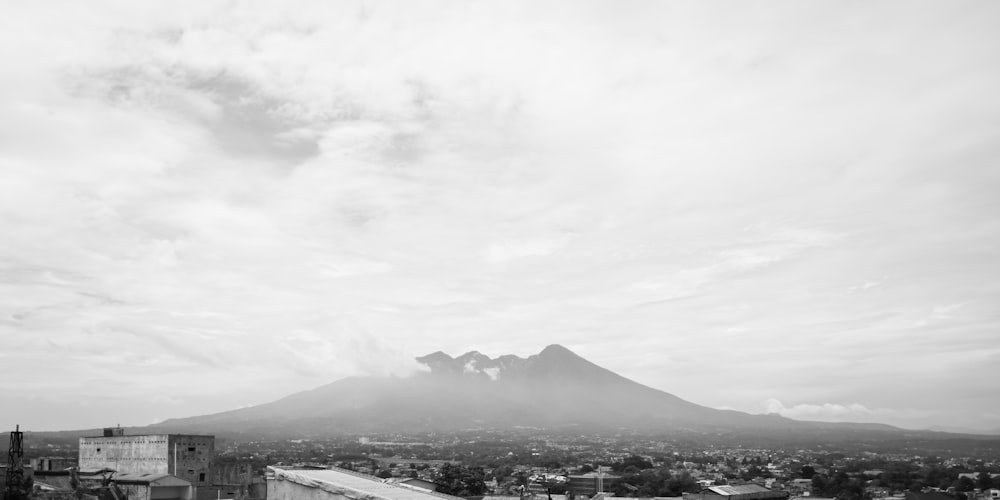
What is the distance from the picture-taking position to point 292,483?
9.62m

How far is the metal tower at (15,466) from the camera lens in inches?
891

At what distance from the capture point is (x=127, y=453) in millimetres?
36750

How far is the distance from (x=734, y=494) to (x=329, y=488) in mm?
33017

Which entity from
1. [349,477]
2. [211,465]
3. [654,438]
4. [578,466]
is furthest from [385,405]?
[349,477]

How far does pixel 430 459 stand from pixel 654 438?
68.7 m

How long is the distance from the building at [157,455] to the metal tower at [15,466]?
11395 mm

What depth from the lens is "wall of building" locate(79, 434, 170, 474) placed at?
115 ft

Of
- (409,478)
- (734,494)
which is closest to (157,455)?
(409,478)

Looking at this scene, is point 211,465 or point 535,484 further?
point 535,484

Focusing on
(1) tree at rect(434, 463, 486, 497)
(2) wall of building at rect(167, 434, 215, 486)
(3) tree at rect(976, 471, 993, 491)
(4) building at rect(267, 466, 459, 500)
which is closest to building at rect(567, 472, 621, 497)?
(1) tree at rect(434, 463, 486, 497)

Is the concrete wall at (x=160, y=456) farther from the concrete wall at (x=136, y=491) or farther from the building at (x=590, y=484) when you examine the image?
the building at (x=590, y=484)

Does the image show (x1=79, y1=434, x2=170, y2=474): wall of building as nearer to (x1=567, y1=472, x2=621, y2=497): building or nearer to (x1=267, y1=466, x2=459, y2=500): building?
(x1=567, y1=472, x2=621, y2=497): building

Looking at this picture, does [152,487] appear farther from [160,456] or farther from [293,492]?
[293,492]

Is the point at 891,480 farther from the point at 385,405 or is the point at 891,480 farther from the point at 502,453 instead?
the point at 385,405
